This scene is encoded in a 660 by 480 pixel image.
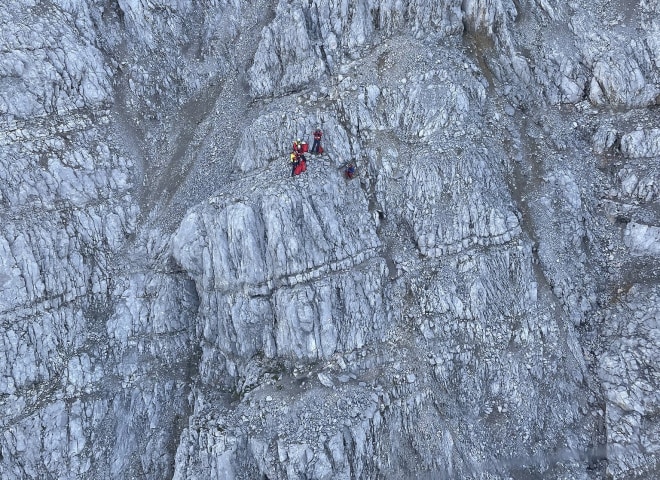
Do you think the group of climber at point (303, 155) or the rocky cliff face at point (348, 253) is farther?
the group of climber at point (303, 155)

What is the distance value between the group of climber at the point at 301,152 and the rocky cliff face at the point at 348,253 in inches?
24.7

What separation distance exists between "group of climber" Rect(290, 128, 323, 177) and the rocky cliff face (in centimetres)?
63

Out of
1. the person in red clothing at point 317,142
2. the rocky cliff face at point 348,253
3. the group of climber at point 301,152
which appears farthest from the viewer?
the person in red clothing at point 317,142

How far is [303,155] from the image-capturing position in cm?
2661

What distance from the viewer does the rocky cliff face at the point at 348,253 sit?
23375 millimetres

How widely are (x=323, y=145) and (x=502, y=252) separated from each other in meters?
12.8

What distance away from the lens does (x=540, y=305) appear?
24875mm

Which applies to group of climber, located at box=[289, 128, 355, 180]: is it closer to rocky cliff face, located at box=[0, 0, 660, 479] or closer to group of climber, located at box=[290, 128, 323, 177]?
group of climber, located at box=[290, 128, 323, 177]

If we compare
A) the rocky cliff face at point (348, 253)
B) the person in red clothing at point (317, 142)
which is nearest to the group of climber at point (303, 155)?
the person in red clothing at point (317, 142)

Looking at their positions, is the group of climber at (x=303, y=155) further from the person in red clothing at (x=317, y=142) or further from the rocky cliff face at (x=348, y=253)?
the rocky cliff face at (x=348, y=253)

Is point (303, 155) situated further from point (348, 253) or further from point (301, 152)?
point (348, 253)

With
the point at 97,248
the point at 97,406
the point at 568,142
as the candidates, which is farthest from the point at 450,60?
the point at 97,406

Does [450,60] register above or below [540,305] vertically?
above

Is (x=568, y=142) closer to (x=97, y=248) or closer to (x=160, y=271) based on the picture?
(x=160, y=271)
